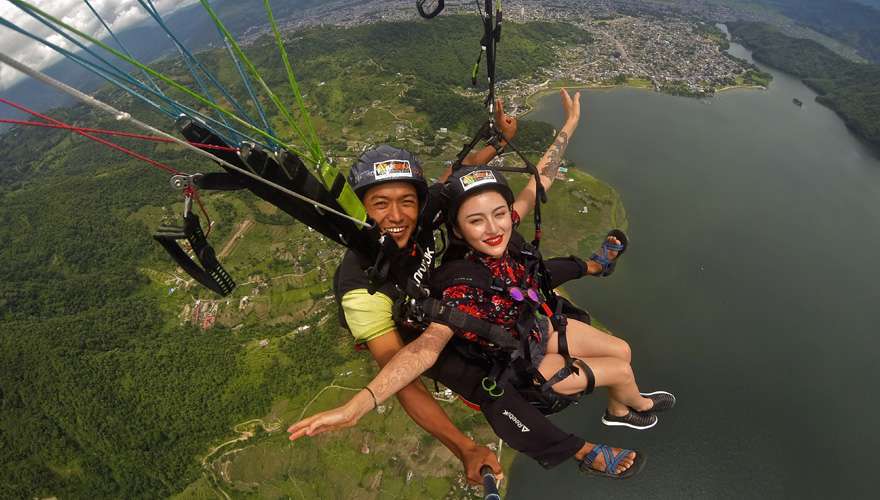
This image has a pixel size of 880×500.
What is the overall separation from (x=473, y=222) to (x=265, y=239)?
37.3m

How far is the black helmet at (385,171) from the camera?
282 centimetres

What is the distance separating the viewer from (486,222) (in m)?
2.96

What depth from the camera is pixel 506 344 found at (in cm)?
286

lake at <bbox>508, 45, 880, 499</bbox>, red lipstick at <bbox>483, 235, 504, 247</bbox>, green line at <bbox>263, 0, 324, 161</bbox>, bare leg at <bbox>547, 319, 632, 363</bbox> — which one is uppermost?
green line at <bbox>263, 0, 324, 161</bbox>

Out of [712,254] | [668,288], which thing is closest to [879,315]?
[712,254]

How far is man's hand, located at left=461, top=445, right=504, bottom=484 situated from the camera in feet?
9.59

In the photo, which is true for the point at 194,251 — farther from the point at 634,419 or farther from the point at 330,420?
the point at 634,419

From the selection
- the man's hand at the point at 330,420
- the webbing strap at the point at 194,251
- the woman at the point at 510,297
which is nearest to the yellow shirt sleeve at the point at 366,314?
the woman at the point at 510,297

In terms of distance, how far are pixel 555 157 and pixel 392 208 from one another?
7.24ft

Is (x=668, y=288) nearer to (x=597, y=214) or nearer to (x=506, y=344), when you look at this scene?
(x=597, y=214)

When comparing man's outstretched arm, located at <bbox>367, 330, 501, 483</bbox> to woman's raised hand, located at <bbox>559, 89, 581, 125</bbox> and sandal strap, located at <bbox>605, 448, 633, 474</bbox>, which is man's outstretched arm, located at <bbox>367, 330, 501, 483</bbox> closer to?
sandal strap, located at <bbox>605, 448, 633, 474</bbox>

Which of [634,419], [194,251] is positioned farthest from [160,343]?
[634,419]

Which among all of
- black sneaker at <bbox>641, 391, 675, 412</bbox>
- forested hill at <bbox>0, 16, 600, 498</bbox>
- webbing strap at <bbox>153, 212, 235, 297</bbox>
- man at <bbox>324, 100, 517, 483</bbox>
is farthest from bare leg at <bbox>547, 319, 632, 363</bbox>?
forested hill at <bbox>0, 16, 600, 498</bbox>

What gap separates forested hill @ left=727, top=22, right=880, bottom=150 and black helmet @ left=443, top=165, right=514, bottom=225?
6879 cm
